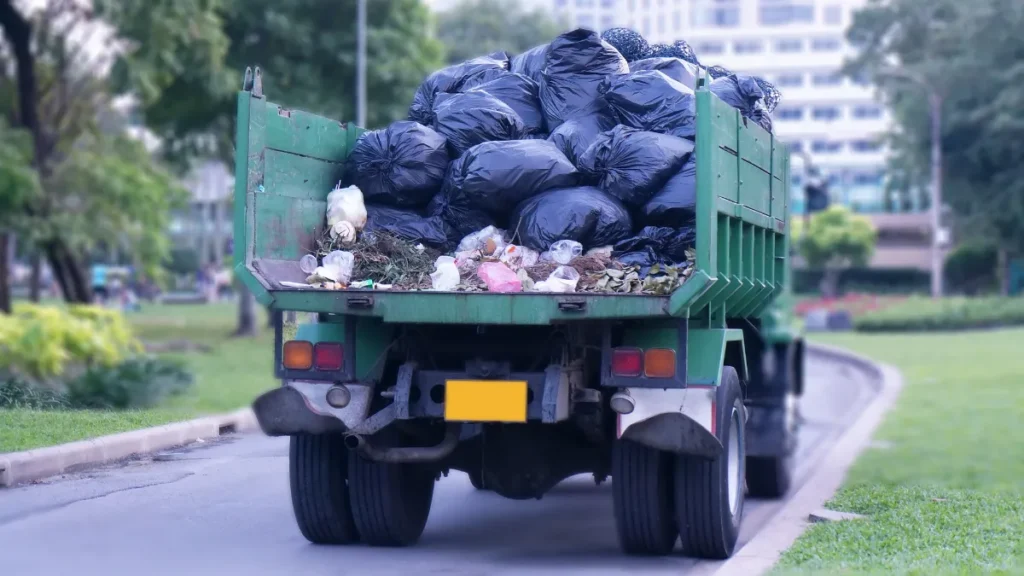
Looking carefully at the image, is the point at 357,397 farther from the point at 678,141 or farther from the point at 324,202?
the point at 678,141

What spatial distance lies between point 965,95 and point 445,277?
33.2m

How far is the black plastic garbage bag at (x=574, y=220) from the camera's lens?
20.5 ft

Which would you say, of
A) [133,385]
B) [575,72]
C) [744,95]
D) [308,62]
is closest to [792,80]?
[308,62]

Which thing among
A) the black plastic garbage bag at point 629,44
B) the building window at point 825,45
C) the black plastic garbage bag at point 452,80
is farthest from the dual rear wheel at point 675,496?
the building window at point 825,45

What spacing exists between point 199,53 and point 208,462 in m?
14.0

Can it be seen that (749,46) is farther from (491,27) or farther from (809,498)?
(809,498)

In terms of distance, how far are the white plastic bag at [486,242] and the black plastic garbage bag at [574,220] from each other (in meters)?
0.09

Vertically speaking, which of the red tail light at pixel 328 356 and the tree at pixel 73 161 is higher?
the tree at pixel 73 161

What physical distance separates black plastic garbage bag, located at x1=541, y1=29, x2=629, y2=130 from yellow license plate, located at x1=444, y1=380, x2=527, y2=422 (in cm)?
195

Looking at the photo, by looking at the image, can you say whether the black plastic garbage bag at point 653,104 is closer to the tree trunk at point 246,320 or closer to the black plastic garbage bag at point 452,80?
the black plastic garbage bag at point 452,80

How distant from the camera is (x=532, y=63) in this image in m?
7.56

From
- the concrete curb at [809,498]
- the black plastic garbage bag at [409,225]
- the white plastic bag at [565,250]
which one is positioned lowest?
the concrete curb at [809,498]

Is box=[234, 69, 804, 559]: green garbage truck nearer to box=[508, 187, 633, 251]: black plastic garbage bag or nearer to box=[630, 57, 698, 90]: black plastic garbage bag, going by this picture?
box=[508, 187, 633, 251]: black plastic garbage bag

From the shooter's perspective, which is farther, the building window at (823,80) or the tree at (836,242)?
the building window at (823,80)
